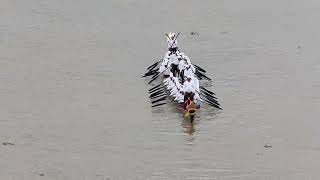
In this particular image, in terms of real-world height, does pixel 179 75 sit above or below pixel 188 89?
above

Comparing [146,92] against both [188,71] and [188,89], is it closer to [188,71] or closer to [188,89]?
[188,71]

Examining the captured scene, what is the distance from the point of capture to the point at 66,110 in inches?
836

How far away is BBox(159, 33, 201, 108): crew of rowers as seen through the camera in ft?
66.6

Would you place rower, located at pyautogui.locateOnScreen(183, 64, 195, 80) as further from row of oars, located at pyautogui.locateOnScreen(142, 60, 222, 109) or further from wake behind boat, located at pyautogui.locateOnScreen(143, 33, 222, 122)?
row of oars, located at pyautogui.locateOnScreen(142, 60, 222, 109)

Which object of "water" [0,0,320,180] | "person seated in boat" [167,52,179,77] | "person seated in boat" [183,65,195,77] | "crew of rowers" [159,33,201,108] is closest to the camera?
"water" [0,0,320,180]

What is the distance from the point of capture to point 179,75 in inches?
884

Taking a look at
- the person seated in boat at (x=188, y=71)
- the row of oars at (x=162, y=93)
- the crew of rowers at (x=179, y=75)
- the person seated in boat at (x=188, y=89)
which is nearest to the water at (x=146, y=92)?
the row of oars at (x=162, y=93)

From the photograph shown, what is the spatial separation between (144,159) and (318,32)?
14681mm

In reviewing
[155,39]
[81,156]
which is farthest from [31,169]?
[155,39]

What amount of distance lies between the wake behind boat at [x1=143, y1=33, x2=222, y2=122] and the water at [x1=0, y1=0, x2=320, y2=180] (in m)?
0.33

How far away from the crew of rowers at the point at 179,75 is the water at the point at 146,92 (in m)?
0.55

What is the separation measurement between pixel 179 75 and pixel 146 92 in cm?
129

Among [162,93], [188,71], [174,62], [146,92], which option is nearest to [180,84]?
[188,71]

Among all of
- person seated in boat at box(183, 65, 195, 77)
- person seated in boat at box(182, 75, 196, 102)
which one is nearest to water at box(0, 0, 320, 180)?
person seated in boat at box(182, 75, 196, 102)
